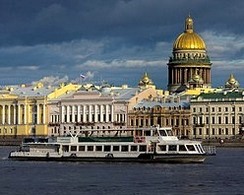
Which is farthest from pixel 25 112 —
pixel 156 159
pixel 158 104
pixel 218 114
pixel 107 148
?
pixel 156 159

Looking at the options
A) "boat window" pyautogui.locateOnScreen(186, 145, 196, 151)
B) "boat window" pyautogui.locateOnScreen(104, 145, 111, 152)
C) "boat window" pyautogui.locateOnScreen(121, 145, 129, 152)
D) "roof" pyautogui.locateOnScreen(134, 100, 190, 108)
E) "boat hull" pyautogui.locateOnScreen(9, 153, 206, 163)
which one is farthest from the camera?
"roof" pyautogui.locateOnScreen(134, 100, 190, 108)

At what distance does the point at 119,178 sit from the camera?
4850 centimetres

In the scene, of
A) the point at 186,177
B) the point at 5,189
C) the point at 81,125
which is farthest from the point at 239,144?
the point at 5,189

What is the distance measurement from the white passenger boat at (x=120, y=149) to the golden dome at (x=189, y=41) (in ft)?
221

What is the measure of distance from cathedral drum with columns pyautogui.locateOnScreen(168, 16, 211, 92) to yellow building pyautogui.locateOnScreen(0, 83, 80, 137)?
13893mm

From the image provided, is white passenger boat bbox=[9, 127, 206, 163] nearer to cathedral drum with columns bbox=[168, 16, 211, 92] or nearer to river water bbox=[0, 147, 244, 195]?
river water bbox=[0, 147, 244, 195]

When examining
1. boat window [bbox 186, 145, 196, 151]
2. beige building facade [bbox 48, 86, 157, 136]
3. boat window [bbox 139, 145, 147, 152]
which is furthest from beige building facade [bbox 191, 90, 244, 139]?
boat window [bbox 186, 145, 196, 151]

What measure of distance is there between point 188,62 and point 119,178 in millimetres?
82207

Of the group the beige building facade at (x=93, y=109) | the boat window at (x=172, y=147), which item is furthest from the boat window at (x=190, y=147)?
the beige building facade at (x=93, y=109)

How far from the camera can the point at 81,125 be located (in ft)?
385

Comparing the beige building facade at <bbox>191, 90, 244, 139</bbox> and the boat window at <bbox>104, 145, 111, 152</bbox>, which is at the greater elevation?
the beige building facade at <bbox>191, 90, 244, 139</bbox>

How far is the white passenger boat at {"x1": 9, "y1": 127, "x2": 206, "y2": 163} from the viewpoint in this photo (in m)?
59.2

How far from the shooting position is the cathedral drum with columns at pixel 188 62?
427 ft

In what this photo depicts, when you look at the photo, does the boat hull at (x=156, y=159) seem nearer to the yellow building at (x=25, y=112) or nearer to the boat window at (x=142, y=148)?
the boat window at (x=142, y=148)
